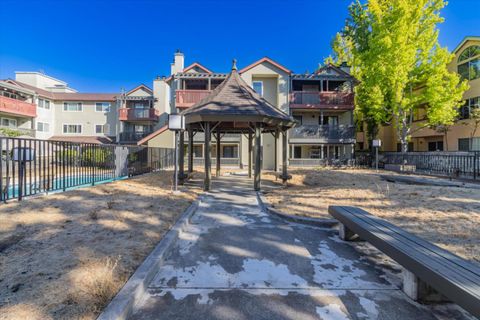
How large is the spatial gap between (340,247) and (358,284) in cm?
122

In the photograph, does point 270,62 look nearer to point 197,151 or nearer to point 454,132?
point 197,151

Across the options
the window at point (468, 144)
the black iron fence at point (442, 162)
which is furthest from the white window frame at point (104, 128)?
the window at point (468, 144)

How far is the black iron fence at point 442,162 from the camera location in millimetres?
A: 12909

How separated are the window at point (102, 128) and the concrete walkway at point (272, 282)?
3025 cm

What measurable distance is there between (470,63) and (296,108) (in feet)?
51.2

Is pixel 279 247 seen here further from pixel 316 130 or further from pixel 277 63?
pixel 277 63

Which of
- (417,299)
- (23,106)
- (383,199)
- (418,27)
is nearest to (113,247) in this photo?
(417,299)

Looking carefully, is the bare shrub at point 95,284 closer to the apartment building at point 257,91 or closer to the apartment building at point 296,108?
the apartment building at point 257,91

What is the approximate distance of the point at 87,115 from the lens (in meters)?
30.0

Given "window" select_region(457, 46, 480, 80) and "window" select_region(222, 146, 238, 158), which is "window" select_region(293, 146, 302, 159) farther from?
"window" select_region(457, 46, 480, 80)

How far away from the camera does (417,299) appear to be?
2662 millimetres

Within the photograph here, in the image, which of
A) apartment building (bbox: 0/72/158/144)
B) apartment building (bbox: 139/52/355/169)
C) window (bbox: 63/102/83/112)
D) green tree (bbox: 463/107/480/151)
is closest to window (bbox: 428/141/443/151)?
green tree (bbox: 463/107/480/151)

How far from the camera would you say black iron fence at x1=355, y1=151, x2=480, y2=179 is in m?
12.9

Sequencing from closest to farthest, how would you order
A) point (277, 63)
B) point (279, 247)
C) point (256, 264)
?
point (256, 264) → point (279, 247) → point (277, 63)
